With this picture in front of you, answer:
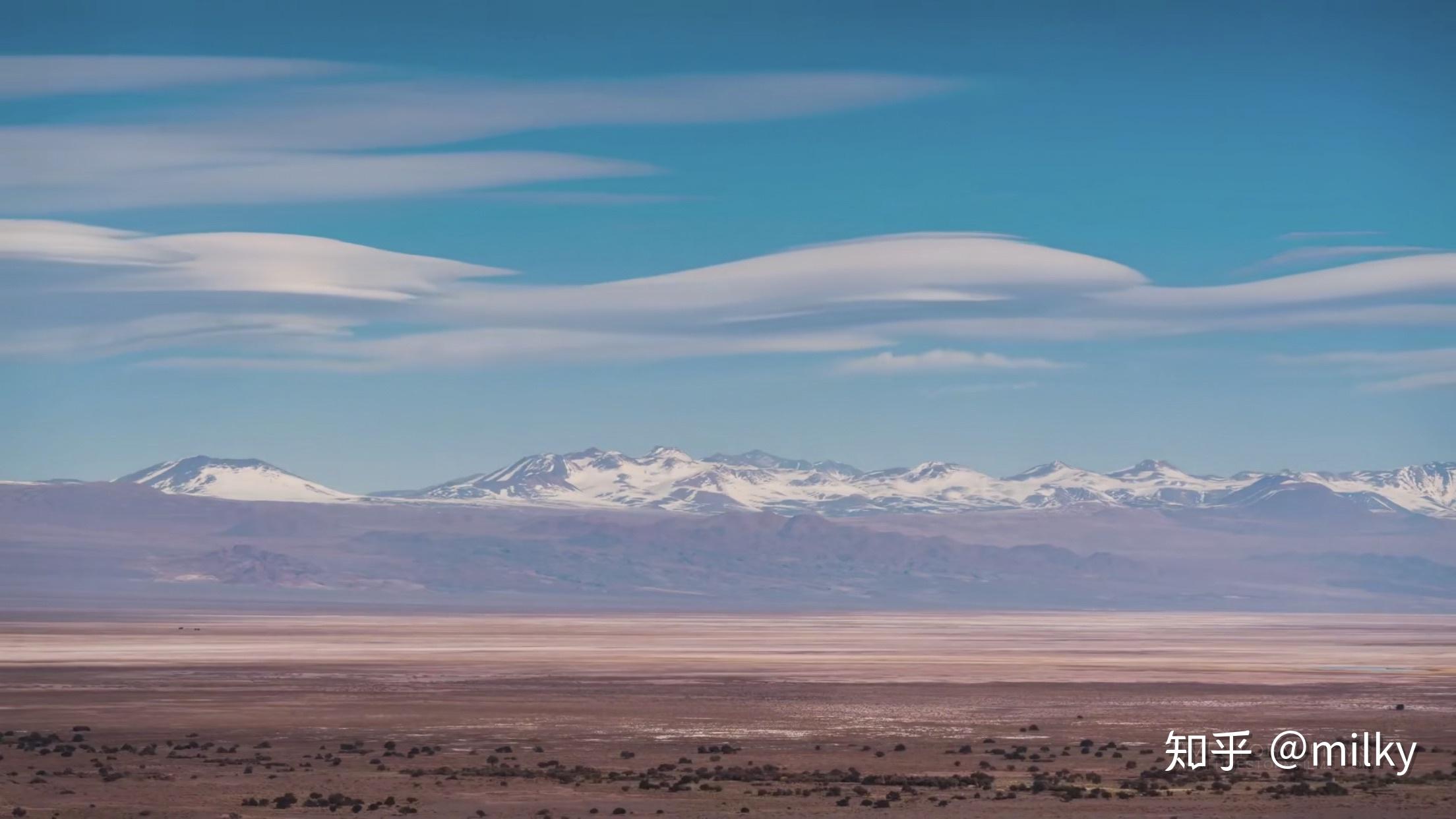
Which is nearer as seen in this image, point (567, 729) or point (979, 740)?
point (979, 740)

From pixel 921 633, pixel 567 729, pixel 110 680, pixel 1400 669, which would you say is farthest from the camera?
pixel 921 633

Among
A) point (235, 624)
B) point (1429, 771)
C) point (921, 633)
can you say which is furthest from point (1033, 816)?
point (235, 624)

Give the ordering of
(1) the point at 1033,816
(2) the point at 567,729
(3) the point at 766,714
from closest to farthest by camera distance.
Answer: (1) the point at 1033,816
(2) the point at 567,729
(3) the point at 766,714

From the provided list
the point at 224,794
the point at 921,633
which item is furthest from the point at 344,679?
the point at 921,633

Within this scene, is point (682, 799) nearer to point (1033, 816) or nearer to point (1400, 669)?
point (1033, 816)

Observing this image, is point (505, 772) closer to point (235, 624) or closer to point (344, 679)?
point (344, 679)

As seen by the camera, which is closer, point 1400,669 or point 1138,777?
point 1138,777

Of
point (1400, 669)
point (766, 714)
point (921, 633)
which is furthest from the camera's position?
point (921, 633)
